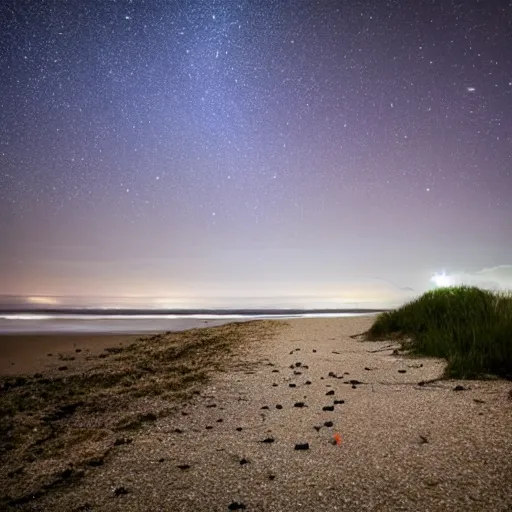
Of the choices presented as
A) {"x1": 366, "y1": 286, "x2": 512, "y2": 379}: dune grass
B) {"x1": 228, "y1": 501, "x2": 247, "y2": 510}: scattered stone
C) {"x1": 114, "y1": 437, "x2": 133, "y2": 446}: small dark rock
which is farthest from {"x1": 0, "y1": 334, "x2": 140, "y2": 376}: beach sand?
{"x1": 366, "y1": 286, "x2": 512, "y2": 379}: dune grass

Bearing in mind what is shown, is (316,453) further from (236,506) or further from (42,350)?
(42,350)

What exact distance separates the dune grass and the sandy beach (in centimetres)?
60

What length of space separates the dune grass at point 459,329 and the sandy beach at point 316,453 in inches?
23.8

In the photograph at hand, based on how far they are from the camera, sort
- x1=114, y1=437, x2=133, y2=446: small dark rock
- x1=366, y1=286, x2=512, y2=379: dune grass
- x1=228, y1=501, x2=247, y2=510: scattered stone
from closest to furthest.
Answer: x1=228, y1=501, x2=247, y2=510: scattered stone → x1=114, y1=437, x2=133, y2=446: small dark rock → x1=366, y1=286, x2=512, y2=379: dune grass

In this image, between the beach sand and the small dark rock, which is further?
the beach sand

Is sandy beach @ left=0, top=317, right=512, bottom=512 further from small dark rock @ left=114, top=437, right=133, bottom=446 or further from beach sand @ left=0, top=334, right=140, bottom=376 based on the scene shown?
beach sand @ left=0, top=334, right=140, bottom=376

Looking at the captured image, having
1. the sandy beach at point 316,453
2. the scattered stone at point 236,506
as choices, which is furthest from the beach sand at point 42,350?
the scattered stone at point 236,506

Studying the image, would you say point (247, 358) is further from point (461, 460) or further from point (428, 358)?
point (461, 460)

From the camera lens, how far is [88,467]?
312 centimetres

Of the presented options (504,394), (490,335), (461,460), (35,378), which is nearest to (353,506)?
(461,460)

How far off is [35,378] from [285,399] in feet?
15.3

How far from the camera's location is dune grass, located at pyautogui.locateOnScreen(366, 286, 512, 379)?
5465 mm

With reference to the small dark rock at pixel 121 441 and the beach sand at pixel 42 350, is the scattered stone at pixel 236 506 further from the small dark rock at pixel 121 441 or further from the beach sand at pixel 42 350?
the beach sand at pixel 42 350

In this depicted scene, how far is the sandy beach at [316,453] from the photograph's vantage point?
2.48 m
